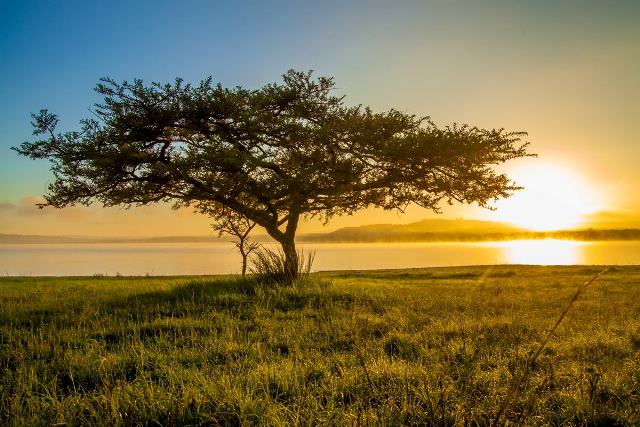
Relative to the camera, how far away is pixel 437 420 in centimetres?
Result: 429

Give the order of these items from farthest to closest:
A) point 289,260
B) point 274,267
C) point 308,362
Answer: point 289,260, point 274,267, point 308,362

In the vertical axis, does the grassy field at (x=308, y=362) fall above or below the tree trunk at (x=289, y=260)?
below

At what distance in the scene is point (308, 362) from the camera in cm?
650

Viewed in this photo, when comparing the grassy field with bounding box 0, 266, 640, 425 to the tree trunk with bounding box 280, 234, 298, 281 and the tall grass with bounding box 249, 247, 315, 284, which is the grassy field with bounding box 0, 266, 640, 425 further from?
the tree trunk with bounding box 280, 234, 298, 281

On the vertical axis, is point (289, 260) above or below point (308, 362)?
above

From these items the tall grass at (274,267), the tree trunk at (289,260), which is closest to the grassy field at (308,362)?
the tall grass at (274,267)

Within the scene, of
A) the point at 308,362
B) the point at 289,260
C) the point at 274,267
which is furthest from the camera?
the point at 289,260

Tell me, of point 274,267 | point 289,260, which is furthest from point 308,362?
point 289,260

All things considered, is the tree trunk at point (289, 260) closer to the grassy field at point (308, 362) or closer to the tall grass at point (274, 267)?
the tall grass at point (274, 267)

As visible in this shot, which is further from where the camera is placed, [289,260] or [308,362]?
[289,260]

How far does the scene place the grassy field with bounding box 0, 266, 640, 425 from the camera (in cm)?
450

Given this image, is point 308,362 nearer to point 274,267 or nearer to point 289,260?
point 274,267

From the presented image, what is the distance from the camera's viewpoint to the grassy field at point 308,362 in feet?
14.8

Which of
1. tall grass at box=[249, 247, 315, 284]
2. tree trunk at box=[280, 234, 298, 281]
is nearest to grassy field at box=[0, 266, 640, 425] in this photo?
tall grass at box=[249, 247, 315, 284]
